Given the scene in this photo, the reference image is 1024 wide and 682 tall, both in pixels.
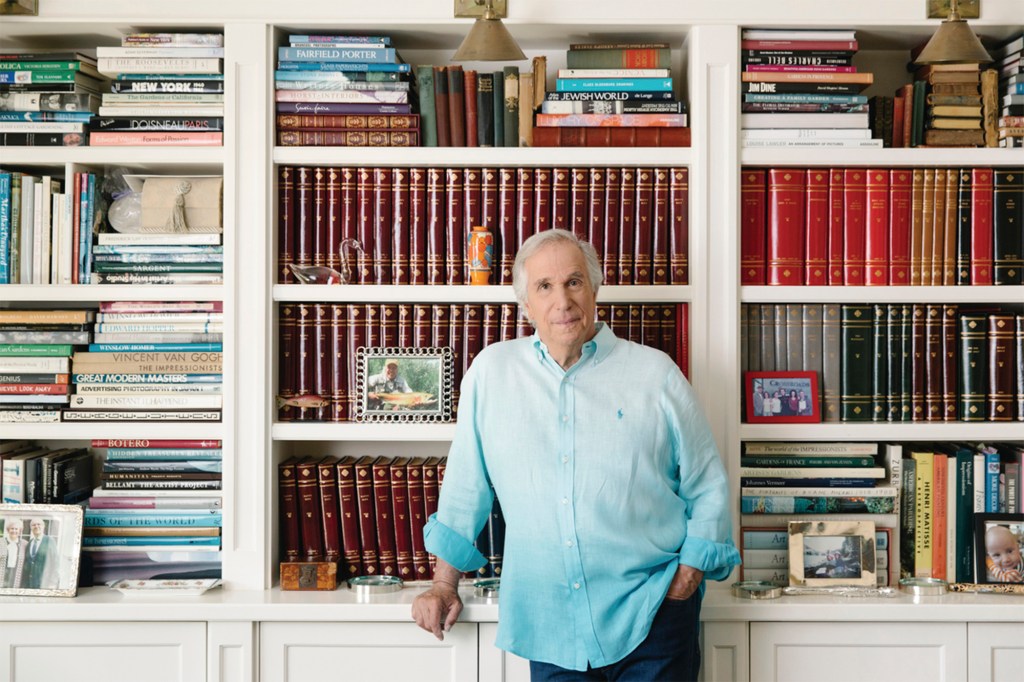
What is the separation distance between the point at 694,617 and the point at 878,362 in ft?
2.61

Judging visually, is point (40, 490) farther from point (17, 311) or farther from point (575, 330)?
point (575, 330)

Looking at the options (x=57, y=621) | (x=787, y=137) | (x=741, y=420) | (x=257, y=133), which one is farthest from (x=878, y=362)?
(x=57, y=621)

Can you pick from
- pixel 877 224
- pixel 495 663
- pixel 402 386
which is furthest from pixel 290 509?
pixel 877 224

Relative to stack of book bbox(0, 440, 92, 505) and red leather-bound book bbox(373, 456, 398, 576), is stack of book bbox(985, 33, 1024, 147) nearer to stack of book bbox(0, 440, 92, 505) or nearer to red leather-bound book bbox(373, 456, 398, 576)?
red leather-bound book bbox(373, 456, 398, 576)

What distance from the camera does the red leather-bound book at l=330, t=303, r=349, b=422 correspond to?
2.43 m

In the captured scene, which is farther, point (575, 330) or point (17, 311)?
point (17, 311)

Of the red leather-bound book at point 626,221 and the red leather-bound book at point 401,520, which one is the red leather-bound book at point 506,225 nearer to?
the red leather-bound book at point 626,221

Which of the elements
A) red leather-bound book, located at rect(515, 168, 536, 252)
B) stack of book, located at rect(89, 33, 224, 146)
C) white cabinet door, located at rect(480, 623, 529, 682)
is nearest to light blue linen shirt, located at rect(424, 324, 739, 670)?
white cabinet door, located at rect(480, 623, 529, 682)

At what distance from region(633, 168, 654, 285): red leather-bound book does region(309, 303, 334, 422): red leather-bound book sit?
30.2 inches

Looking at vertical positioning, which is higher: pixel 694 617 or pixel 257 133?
A: pixel 257 133

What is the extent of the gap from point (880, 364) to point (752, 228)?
46 centimetres

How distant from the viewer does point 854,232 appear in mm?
2416

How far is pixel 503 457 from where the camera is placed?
6.95ft

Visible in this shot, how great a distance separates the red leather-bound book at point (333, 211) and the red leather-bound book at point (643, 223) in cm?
73
